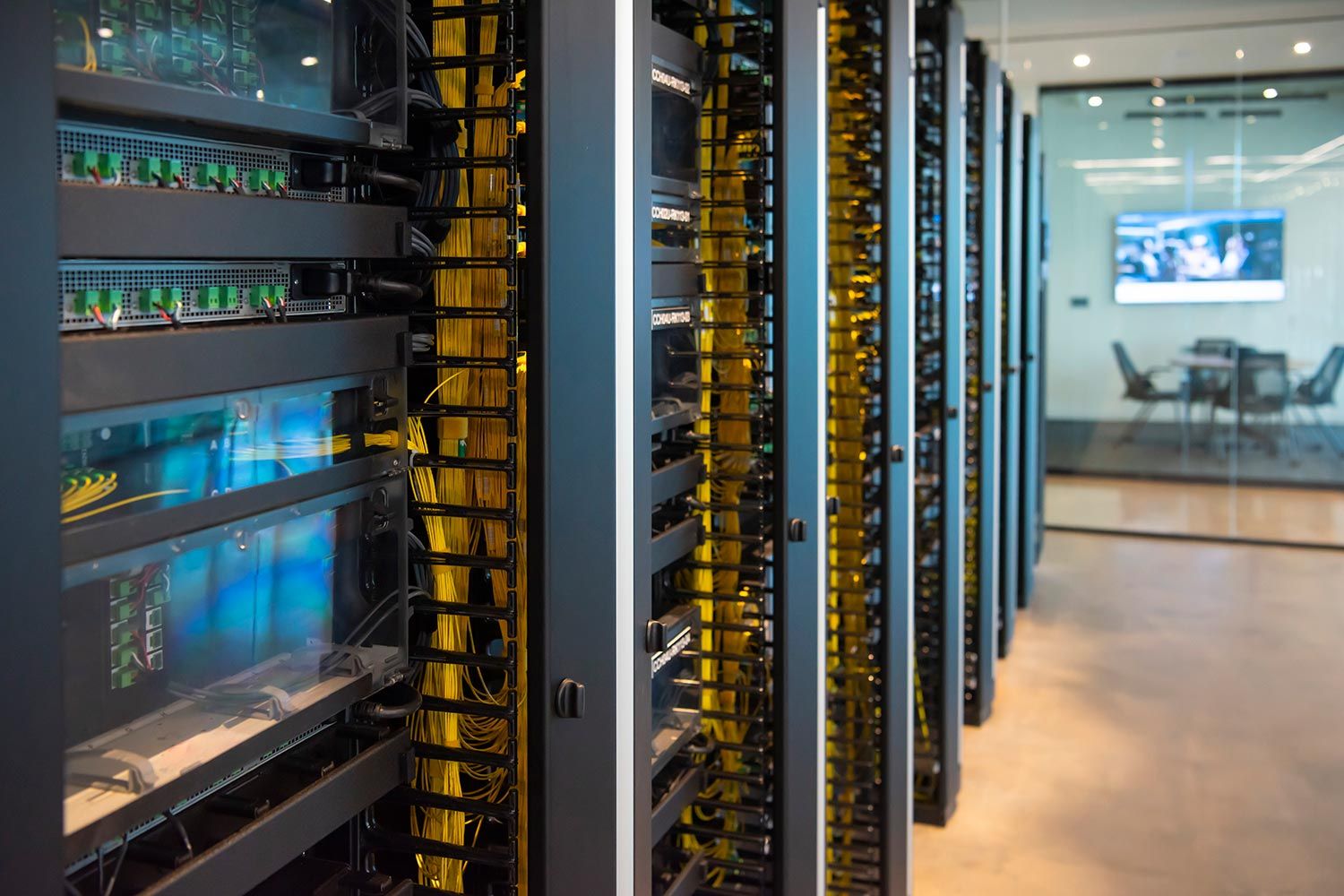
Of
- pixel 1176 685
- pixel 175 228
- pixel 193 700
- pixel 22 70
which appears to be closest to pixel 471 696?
pixel 193 700

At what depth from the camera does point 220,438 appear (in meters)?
0.99

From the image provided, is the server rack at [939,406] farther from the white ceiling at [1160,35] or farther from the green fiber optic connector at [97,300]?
the white ceiling at [1160,35]

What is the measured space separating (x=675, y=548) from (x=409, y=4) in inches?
31.9

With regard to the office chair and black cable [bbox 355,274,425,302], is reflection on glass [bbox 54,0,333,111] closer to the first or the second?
black cable [bbox 355,274,425,302]

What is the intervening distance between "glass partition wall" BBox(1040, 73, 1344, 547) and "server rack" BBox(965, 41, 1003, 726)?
169 inches

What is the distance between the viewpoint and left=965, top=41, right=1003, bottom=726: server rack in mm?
4043

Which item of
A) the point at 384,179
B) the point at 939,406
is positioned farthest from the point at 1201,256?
the point at 384,179

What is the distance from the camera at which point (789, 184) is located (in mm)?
1899

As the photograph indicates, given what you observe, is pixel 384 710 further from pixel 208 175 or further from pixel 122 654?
pixel 208 175

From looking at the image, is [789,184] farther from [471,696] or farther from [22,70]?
[22,70]

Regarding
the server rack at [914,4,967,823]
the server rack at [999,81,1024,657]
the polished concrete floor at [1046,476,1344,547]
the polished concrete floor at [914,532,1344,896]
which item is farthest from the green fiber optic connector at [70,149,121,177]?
the polished concrete floor at [1046,476,1344,547]

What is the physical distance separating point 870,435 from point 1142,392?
20.3 ft

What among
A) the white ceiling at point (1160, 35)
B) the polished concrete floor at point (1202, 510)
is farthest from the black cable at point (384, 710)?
the polished concrete floor at point (1202, 510)

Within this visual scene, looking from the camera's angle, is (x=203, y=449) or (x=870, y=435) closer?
(x=203, y=449)
